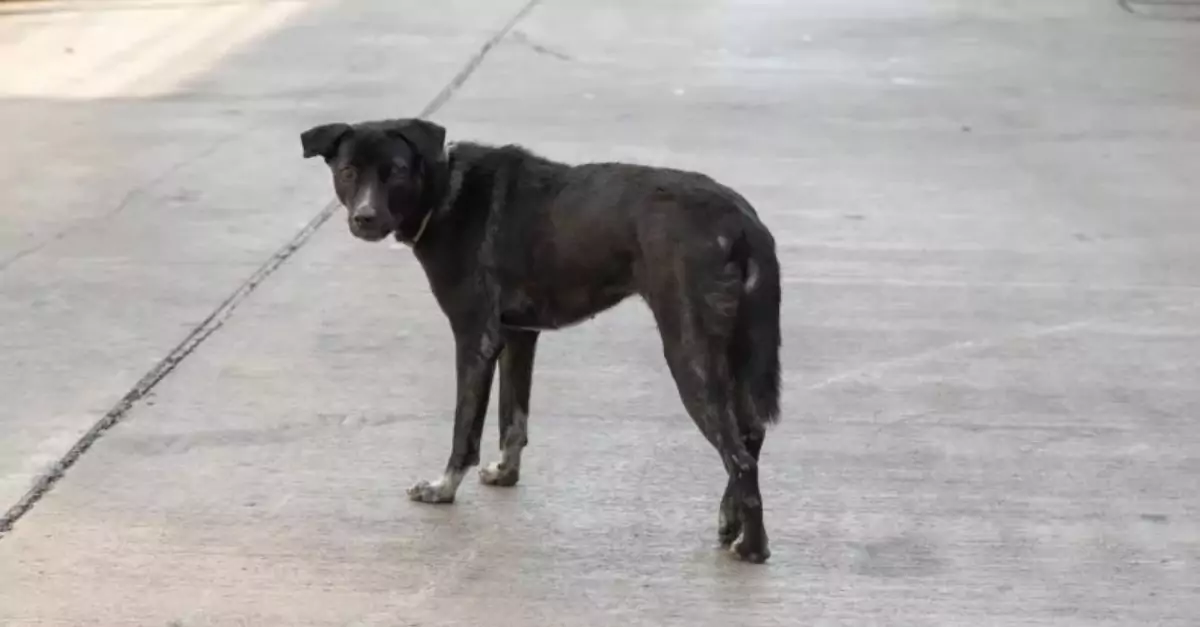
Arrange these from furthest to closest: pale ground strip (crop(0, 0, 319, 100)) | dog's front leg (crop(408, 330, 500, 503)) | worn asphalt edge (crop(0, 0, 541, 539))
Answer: pale ground strip (crop(0, 0, 319, 100))
worn asphalt edge (crop(0, 0, 541, 539))
dog's front leg (crop(408, 330, 500, 503))

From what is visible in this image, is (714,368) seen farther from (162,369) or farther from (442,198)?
(162,369)

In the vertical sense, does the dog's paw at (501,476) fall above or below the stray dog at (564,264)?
below

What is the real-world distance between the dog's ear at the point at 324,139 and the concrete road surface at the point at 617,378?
0.79 metres

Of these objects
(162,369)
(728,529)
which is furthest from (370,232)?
(162,369)

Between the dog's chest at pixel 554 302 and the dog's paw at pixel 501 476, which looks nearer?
the dog's chest at pixel 554 302

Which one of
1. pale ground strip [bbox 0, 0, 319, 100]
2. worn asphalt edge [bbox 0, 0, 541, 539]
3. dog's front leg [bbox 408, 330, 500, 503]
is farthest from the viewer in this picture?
pale ground strip [bbox 0, 0, 319, 100]

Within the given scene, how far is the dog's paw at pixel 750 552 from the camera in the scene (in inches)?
106

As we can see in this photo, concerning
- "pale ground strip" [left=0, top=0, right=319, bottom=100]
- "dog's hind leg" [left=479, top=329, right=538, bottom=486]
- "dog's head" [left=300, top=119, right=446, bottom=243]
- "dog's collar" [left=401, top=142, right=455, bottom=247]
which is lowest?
"pale ground strip" [left=0, top=0, right=319, bottom=100]

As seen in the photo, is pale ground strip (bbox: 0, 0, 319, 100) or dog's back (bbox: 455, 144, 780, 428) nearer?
dog's back (bbox: 455, 144, 780, 428)

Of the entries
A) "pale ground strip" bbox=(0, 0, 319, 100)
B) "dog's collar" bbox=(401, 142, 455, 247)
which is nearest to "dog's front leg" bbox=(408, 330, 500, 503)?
"dog's collar" bbox=(401, 142, 455, 247)

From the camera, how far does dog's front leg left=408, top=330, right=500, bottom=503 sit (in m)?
2.88

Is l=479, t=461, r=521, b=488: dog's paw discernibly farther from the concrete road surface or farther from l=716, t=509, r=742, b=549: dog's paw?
l=716, t=509, r=742, b=549: dog's paw

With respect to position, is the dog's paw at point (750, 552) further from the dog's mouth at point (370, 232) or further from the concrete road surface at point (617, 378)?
the dog's mouth at point (370, 232)

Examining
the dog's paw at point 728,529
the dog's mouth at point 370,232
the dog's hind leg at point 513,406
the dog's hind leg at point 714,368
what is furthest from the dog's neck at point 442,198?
the dog's paw at point 728,529
